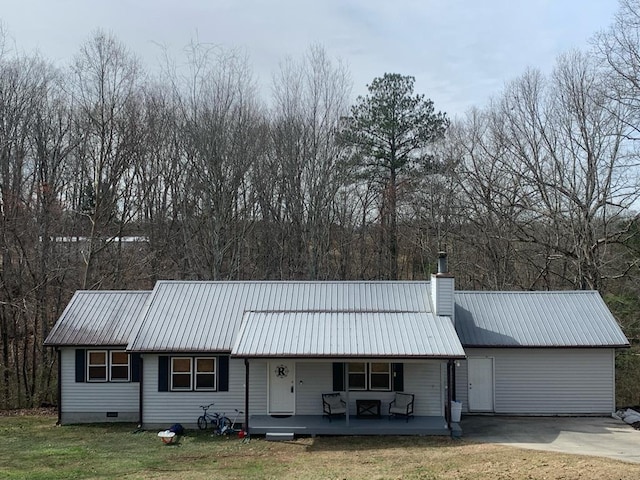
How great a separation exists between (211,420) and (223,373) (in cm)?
131

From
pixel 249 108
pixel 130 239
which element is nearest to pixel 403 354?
pixel 249 108

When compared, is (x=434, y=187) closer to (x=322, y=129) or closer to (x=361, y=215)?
(x=361, y=215)

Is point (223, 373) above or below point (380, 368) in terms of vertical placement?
below

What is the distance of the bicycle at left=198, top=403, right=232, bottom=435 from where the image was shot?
53.0 feet

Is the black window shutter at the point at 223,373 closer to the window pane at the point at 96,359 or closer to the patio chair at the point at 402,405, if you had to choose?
the window pane at the point at 96,359

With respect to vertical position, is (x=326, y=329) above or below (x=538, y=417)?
above

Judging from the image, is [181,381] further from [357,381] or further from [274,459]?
[357,381]

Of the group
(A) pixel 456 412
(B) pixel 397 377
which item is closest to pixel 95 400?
(B) pixel 397 377

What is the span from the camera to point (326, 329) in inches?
640

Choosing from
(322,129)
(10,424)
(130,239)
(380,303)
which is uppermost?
(322,129)

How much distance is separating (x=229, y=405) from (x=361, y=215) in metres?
19.0

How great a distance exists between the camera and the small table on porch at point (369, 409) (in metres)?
16.1

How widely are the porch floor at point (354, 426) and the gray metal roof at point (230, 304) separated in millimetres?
2467

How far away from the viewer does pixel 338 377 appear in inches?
648
